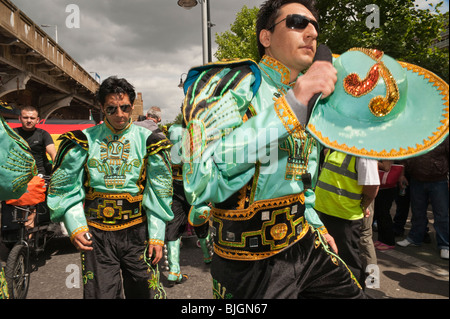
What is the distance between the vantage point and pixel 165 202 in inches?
104

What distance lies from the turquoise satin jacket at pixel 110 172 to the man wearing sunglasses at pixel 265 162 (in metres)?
1.20

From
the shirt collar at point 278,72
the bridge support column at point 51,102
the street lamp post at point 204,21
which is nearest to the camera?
the shirt collar at point 278,72

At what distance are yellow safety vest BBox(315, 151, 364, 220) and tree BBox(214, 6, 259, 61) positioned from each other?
14.2 meters

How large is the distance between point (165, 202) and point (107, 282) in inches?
30.7

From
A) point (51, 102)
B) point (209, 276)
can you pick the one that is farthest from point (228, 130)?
point (51, 102)

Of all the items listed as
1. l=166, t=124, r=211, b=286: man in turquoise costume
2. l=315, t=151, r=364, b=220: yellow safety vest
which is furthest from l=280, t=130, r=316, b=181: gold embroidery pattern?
l=166, t=124, r=211, b=286: man in turquoise costume

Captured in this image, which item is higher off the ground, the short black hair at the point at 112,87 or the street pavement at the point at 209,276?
the short black hair at the point at 112,87

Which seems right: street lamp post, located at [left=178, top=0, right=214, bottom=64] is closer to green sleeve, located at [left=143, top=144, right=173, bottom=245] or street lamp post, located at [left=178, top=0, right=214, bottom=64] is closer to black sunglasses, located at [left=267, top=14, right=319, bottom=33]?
green sleeve, located at [left=143, top=144, right=173, bottom=245]

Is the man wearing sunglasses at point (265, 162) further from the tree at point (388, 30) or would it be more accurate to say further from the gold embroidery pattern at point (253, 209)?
the tree at point (388, 30)

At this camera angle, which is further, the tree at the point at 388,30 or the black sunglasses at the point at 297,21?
the tree at the point at 388,30

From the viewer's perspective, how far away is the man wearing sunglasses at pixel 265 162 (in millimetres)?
1097

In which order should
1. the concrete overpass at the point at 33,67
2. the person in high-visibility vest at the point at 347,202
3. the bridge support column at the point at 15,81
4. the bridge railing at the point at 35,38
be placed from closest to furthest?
1. the person in high-visibility vest at the point at 347,202
2. the bridge railing at the point at 35,38
3. the concrete overpass at the point at 33,67
4. the bridge support column at the point at 15,81

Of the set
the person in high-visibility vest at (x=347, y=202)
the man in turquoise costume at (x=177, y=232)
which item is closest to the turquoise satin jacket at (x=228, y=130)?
the person in high-visibility vest at (x=347, y=202)
